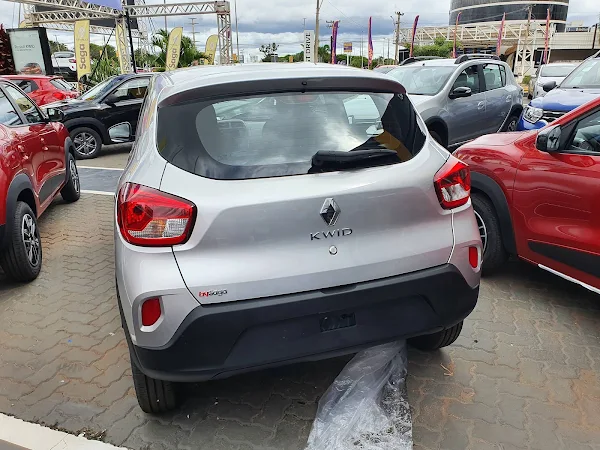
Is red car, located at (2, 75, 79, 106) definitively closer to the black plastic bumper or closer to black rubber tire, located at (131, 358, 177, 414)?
black rubber tire, located at (131, 358, 177, 414)

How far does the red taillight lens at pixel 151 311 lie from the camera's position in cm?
199

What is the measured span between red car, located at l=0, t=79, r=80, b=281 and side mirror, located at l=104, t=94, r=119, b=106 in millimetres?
4238

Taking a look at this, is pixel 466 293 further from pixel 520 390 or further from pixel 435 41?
pixel 435 41

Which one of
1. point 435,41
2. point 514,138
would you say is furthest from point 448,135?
point 435,41

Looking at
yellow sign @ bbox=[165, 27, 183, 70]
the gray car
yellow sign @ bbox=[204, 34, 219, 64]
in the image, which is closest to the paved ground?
the gray car

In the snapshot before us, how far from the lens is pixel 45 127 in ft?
17.7

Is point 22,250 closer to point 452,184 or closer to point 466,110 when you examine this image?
point 452,184

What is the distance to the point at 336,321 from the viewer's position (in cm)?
217

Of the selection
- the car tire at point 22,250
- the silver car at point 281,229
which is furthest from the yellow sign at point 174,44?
the silver car at point 281,229

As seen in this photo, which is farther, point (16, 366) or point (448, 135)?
point (448, 135)

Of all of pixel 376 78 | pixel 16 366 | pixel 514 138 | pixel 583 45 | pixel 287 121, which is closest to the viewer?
pixel 287 121

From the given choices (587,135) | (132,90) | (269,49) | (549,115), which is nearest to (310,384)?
(587,135)

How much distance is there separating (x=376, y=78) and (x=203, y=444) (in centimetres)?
204

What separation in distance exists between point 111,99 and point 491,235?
28.4ft
